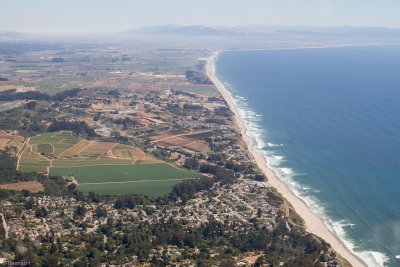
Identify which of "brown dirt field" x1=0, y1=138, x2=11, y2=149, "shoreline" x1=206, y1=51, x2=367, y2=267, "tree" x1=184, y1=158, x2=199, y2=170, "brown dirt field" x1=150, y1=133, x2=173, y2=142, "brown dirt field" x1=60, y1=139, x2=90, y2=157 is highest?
"brown dirt field" x1=0, y1=138, x2=11, y2=149

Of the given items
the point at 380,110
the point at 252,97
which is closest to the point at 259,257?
the point at 380,110

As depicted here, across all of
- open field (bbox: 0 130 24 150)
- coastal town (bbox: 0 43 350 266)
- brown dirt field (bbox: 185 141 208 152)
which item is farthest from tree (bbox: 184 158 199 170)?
open field (bbox: 0 130 24 150)

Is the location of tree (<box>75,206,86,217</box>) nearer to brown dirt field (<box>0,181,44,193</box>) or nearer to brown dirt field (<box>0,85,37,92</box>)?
brown dirt field (<box>0,181,44,193</box>)

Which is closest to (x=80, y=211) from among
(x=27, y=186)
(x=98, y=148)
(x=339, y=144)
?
(x=27, y=186)

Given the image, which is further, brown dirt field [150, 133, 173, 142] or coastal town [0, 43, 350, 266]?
brown dirt field [150, 133, 173, 142]

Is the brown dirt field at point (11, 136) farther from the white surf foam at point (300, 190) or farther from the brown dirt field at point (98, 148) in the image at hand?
the white surf foam at point (300, 190)

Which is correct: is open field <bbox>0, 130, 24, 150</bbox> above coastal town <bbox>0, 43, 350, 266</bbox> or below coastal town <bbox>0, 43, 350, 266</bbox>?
above

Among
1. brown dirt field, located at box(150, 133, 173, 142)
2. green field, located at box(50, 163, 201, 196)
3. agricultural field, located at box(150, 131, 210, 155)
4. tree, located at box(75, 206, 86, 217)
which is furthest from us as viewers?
brown dirt field, located at box(150, 133, 173, 142)

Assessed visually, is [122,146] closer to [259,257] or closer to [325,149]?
[325,149]
